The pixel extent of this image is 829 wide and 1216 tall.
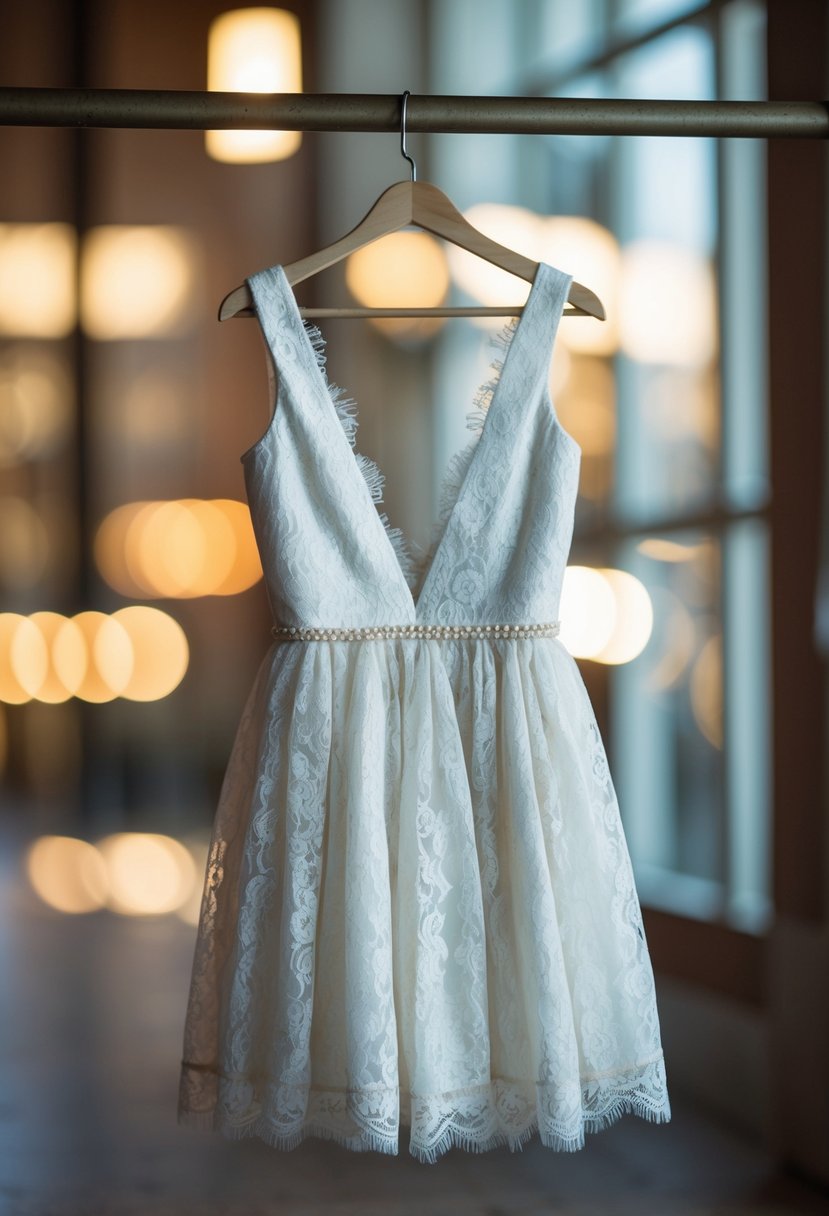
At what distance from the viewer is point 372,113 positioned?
1.03 metres

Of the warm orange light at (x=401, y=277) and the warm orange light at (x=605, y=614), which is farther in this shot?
the warm orange light at (x=401, y=277)

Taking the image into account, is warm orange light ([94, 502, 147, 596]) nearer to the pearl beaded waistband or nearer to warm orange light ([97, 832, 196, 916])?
warm orange light ([97, 832, 196, 916])

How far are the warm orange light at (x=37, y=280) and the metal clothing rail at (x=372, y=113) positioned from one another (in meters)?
2.74

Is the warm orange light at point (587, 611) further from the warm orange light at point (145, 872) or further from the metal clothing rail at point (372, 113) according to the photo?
the warm orange light at point (145, 872)

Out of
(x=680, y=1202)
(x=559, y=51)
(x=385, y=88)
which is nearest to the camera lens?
(x=680, y=1202)

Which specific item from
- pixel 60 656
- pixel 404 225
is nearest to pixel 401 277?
pixel 60 656

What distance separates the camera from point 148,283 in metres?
3.54

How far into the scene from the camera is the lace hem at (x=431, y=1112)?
0.99 metres

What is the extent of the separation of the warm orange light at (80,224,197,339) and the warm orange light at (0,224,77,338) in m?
0.06

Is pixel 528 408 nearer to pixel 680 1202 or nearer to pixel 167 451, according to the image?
pixel 680 1202

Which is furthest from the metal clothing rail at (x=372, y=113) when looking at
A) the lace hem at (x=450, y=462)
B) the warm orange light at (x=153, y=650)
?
the warm orange light at (x=153, y=650)

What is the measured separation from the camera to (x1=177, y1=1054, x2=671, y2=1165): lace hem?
989 mm

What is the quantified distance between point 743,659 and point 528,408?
1093mm

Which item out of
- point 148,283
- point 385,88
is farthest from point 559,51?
point 148,283
